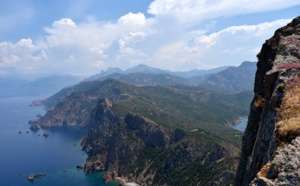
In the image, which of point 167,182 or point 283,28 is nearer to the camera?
point 283,28

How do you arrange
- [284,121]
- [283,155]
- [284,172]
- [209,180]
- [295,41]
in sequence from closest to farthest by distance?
[284,172]
[283,155]
[284,121]
[295,41]
[209,180]

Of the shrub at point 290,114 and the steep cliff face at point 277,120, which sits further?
the shrub at point 290,114

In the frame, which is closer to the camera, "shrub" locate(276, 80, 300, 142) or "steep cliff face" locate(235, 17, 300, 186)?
"steep cliff face" locate(235, 17, 300, 186)

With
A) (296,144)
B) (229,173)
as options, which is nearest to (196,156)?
(229,173)

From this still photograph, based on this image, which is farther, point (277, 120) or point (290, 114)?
point (277, 120)

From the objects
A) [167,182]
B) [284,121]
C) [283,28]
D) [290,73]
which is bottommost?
[167,182]

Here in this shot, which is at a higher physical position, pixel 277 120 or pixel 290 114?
pixel 290 114

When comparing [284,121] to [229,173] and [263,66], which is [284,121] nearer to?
[263,66]

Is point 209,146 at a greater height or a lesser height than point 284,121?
lesser
